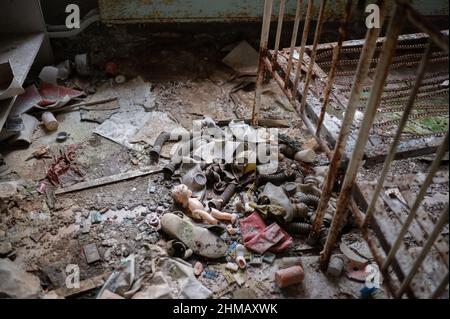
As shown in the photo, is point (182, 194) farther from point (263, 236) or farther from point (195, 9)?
point (195, 9)

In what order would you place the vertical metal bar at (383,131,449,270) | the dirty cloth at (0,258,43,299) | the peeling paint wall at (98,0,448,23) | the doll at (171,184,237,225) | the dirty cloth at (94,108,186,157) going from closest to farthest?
the vertical metal bar at (383,131,449,270) < the dirty cloth at (0,258,43,299) < the doll at (171,184,237,225) < the dirty cloth at (94,108,186,157) < the peeling paint wall at (98,0,448,23)

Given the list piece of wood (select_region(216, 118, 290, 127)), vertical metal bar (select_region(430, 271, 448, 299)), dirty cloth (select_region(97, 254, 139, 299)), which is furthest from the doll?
vertical metal bar (select_region(430, 271, 448, 299))

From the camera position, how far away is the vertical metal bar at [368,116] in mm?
1641

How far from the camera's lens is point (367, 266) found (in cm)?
265

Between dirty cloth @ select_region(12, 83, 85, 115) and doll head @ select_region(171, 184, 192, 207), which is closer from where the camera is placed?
doll head @ select_region(171, 184, 192, 207)

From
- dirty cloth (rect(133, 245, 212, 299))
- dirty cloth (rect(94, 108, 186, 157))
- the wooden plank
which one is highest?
the wooden plank

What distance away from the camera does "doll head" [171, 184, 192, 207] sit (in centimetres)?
297

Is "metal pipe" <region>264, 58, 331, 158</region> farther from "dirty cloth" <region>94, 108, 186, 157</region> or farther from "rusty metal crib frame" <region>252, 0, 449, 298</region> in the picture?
"dirty cloth" <region>94, 108, 186, 157</region>

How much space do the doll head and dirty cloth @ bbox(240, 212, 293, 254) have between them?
0.45 m

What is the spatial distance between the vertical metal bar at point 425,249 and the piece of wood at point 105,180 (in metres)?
2.05

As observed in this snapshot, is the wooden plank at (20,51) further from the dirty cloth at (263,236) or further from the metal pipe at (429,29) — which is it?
the metal pipe at (429,29)

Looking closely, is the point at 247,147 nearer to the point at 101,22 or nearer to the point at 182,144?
the point at 182,144

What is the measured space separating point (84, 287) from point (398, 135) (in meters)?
2.00

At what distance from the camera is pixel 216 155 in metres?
3.37
